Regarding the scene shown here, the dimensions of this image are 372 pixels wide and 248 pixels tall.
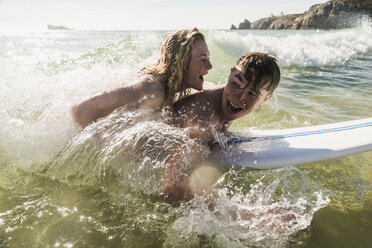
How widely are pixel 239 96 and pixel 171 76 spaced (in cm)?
76

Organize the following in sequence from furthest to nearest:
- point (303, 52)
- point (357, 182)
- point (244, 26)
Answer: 1. point (244, 26)
2. point (303, 52)
3. point (357, 182)

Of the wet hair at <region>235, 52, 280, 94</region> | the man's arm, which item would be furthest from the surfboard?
the man's arm

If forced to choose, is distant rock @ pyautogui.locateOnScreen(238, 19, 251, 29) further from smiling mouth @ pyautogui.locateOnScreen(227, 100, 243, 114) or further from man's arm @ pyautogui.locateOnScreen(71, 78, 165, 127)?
man's arm @ pyautogui.locateOnScreen(71, 78, 165, 127)

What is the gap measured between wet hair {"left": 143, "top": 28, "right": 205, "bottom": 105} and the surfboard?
0.79 meters

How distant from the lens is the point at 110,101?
260cm

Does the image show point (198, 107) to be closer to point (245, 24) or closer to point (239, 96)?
point (239, 96)

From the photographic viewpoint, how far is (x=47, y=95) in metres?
3.38

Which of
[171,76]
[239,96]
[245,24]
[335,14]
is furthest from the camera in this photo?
[245,24]

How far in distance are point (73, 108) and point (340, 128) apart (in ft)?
9.33

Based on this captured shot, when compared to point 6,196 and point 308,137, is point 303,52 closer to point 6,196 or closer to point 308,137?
point 308,137

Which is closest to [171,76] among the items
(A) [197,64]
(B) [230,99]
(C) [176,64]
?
(C) [176,64]

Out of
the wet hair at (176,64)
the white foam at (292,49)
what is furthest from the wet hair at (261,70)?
the white foam at (292,49)

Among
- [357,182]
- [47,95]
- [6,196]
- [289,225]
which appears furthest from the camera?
[47,95]

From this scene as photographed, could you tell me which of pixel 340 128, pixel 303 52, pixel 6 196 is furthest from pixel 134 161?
pixel 303 52
